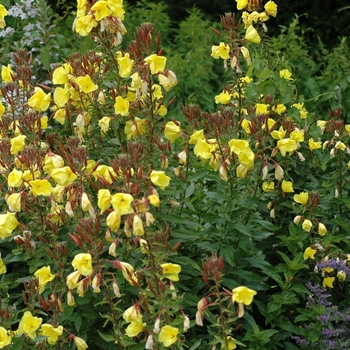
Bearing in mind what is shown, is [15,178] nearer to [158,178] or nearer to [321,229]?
[158,178]

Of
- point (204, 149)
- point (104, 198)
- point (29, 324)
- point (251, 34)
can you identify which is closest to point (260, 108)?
point (251, 34)

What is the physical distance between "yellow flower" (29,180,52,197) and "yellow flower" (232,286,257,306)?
2.76ft

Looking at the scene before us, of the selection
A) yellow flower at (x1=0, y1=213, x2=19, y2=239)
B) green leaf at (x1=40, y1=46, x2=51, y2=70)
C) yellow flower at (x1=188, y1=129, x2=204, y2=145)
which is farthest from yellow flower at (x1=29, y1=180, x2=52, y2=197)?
green leaf at (x1=40, y1=46, x2=51, y2=70)

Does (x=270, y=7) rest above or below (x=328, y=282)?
above

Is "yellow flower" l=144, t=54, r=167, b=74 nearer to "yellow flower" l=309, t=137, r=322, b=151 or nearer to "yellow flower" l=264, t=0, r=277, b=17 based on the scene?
"yellow flower" l=264, t=0, r=277, b=17

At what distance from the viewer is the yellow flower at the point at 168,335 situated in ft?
8.61

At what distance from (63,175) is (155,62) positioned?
0.58 m

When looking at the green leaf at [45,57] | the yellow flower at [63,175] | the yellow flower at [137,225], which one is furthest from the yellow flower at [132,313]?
the green leaf at [45,57]

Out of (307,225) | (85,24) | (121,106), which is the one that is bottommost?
(307,225)

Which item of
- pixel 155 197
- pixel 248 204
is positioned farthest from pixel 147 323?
pixel 248 204

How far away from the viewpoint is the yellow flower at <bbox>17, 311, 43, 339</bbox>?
9.27 feet

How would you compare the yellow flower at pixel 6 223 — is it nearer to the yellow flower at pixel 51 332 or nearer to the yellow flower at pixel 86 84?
the yellow flower at pixel 51 332

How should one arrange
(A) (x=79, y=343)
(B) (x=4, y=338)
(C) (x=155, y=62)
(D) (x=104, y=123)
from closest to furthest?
(B) (x=4, y=338), (A) (x=79, y=343), (C) (x=155, y=62), (D) (x=104, y=123)

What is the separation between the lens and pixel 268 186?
141 inches
